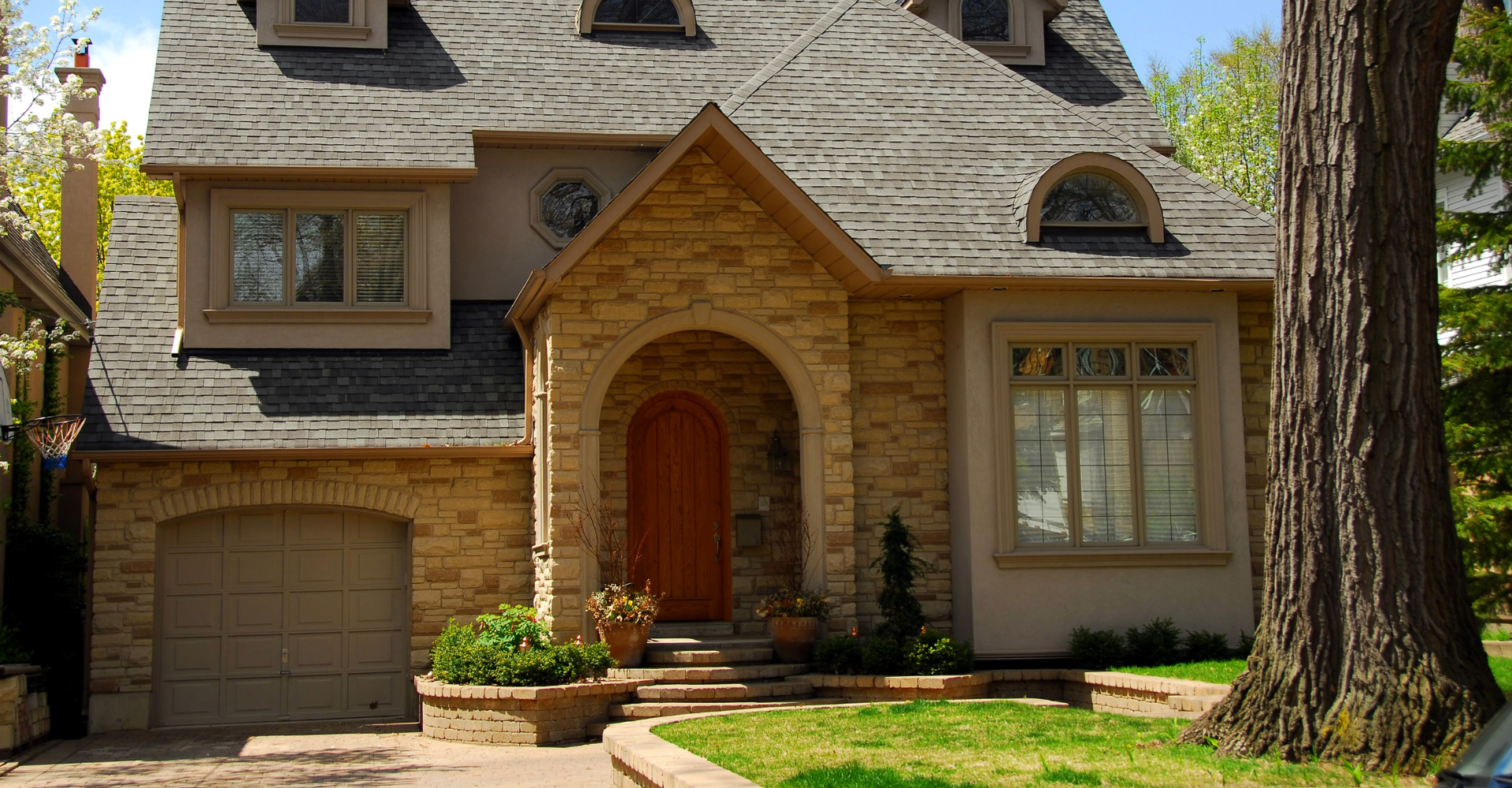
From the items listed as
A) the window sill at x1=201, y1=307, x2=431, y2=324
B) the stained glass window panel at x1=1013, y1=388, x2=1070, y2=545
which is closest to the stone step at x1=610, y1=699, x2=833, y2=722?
the stained glass window panel at x1=1013, y1=388, x2=1070, y2=545

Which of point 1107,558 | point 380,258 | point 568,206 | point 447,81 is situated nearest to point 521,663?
point 1107,558

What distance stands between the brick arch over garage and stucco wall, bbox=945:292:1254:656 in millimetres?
1422

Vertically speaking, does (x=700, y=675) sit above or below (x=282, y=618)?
below

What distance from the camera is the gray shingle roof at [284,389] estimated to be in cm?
1393

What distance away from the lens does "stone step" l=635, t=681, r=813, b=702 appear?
11867 millimetres

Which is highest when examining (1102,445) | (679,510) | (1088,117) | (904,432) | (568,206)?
(1088,117)

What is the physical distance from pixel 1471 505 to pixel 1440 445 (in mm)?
2629

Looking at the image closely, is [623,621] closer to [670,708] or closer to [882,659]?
[670,708]

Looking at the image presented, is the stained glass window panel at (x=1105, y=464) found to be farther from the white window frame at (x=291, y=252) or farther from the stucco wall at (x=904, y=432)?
the white window frame at (x=291, y=252)

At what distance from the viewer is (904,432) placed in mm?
13570

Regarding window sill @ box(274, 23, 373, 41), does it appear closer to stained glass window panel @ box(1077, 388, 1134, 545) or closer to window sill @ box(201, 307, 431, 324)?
window sill @ box(201, 307, 431, 324)

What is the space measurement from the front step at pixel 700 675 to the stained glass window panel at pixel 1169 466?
4.04 meters

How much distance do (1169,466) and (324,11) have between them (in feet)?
37.5

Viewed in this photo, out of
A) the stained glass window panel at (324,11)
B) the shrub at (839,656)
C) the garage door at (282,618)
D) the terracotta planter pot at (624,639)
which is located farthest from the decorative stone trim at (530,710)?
the stained glass window panel at (324,11)
